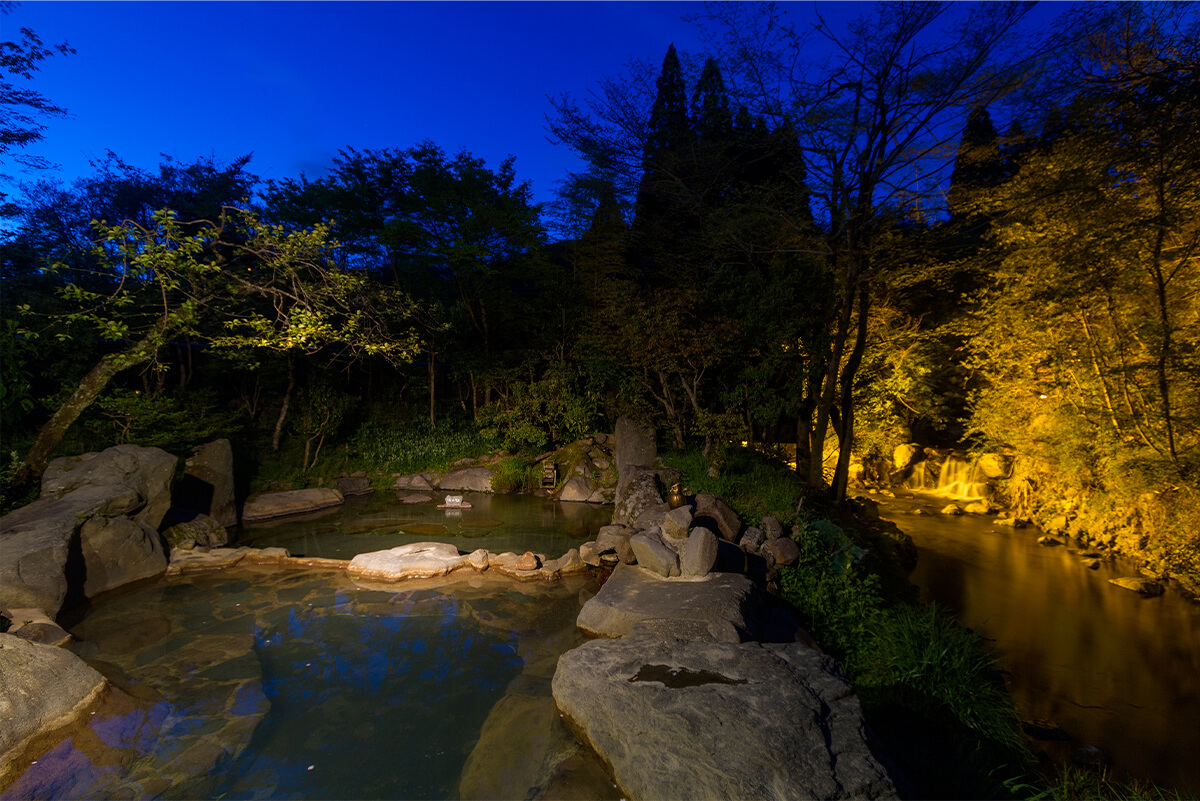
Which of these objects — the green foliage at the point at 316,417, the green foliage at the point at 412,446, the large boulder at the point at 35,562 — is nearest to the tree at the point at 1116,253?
the green foliage at the point at 412,446

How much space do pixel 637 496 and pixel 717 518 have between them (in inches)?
64.9

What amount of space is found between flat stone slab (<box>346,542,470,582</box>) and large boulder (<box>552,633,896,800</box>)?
3.15m

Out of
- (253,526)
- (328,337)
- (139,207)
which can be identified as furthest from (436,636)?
(139,207)

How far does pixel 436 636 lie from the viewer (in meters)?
4.80

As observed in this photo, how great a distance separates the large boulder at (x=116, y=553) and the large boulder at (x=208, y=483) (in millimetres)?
2145

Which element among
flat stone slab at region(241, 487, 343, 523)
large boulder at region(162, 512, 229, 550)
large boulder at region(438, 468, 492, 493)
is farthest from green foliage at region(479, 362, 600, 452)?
large boulder at region(162, 512, 229, 550)

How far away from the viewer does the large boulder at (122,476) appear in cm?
615

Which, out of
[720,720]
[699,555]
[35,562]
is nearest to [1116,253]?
[699,555]

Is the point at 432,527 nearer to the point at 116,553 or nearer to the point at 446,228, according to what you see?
the point at 116,553

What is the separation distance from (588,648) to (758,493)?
4435mm

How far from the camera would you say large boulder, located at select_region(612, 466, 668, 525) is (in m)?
7.67

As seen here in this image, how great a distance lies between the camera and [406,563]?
20.7 ft

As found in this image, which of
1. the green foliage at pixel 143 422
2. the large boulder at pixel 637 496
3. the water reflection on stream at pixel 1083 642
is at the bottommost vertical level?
the water reflection on stream at pixel 1083 642

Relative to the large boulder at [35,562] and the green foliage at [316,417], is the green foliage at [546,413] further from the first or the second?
the large boulder at [35,562]
